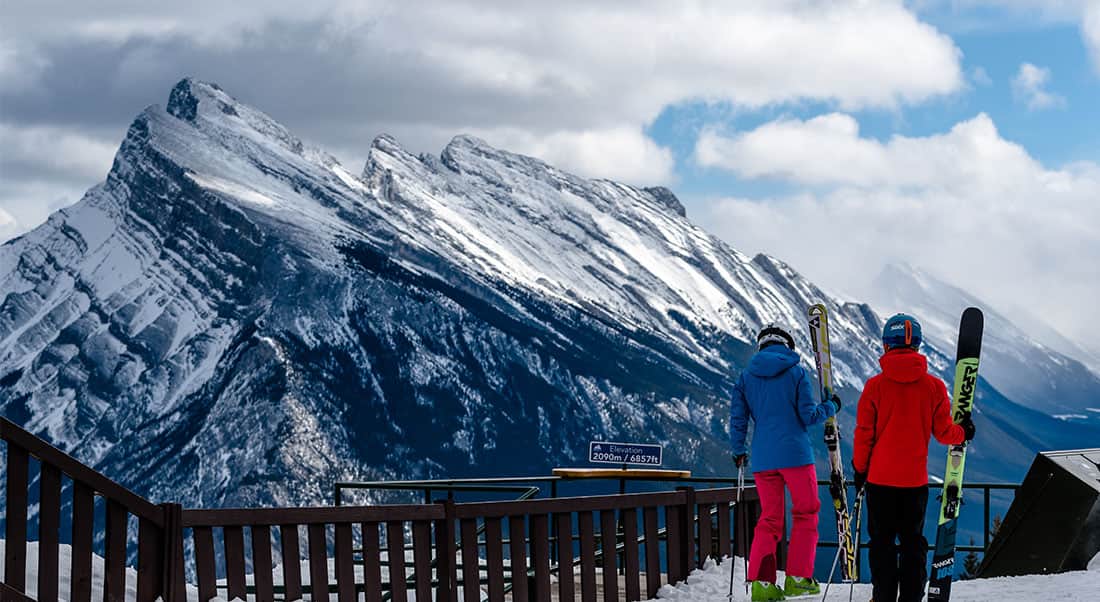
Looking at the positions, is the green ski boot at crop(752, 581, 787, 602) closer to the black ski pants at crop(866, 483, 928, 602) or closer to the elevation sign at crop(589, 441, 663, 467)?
the black ski pants at crop(866, 483, 928, 602)

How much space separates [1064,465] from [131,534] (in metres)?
185

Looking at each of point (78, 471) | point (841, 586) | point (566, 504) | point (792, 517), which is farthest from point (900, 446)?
point (78, 471)

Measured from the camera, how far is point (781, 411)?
1104 centimetres

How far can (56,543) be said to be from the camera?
8414mm

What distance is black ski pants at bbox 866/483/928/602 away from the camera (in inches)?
365

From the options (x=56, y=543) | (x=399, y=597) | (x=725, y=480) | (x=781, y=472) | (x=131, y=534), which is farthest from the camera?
(x=131, y=534)

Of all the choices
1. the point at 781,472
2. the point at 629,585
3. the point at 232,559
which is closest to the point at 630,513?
the point at 629,585

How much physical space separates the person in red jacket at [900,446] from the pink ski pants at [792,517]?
1638 mm

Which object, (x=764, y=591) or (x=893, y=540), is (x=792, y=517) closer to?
(x=764, y=591)

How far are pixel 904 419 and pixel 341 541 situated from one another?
154 inches

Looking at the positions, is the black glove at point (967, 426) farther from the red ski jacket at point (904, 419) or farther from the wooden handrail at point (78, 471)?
the wooden handrail at point (78, 471)

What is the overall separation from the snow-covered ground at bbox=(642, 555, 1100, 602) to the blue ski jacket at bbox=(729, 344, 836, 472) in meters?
0.98

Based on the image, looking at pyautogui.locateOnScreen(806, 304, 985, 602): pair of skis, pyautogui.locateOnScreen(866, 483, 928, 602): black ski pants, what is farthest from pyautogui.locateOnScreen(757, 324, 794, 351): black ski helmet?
pyautogui.locateOnScreen(866, 483, 928, 602): black ski pants

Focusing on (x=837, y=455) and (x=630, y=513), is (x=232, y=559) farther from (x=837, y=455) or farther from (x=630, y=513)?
(x=837, y=455)
